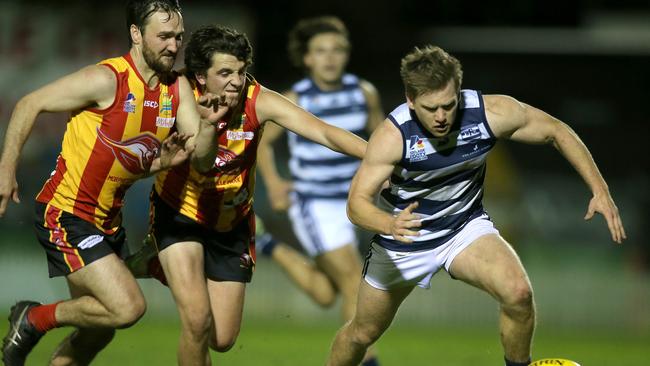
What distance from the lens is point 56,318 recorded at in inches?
263

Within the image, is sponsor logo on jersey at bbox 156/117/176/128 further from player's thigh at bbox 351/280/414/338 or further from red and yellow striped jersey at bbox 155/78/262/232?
player's thigh at bbox 351/280/414/338

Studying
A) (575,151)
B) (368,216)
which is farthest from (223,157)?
(575,151)

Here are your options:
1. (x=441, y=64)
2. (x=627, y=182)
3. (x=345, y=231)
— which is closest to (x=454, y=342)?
(x=345, y=231)

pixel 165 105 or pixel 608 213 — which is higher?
pixel 165 105

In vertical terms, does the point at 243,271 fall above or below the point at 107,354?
above

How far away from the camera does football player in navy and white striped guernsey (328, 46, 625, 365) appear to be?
6.15 m

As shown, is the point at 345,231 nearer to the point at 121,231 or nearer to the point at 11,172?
the point at 121,231

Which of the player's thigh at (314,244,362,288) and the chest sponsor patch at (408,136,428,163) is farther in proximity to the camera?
the player's thigh at (314,244,362,288)

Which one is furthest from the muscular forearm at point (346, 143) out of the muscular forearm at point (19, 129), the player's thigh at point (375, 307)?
the muscular forearm at point (19, 129)

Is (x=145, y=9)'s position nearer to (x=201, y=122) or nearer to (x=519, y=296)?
(x=201, y=122)

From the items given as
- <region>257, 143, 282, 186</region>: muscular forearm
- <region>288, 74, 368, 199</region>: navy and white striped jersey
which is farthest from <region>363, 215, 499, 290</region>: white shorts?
<region>257, 143, 282, 186</region>: muscular forearm

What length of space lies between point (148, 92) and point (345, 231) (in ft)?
9.99

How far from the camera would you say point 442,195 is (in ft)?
21.4

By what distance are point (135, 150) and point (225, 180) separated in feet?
2.00
